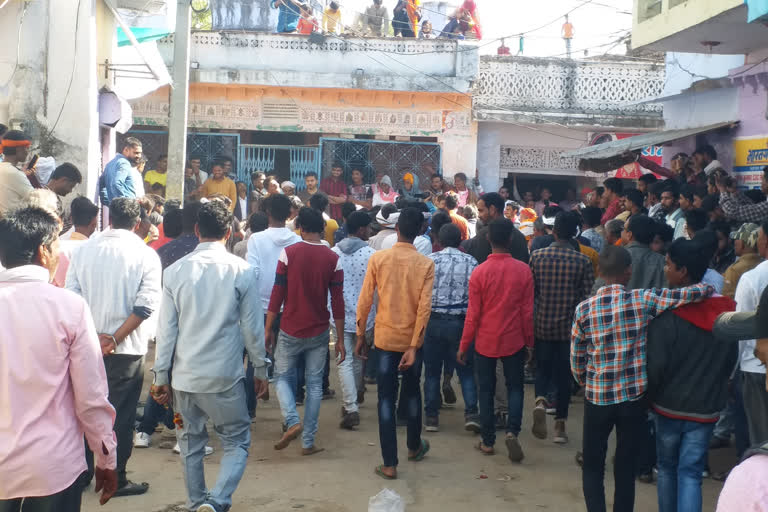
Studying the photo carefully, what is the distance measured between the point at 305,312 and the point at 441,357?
132 centimetres

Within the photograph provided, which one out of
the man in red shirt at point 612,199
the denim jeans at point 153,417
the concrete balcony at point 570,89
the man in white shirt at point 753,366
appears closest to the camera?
the man in white shirt at point 753,366

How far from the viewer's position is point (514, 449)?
6180mm

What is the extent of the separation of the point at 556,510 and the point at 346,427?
7.27ft

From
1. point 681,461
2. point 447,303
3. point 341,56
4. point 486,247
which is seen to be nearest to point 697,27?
point 486,247

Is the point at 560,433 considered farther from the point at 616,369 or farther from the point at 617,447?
the point at 616,369

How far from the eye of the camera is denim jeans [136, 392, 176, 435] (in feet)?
20.6

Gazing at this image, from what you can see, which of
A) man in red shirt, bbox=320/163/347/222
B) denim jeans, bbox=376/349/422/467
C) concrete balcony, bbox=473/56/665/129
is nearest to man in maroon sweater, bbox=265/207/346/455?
denim jeans, bbox=376/349/422/467

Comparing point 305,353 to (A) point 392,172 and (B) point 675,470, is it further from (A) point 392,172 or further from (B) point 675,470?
(A) point 392,172

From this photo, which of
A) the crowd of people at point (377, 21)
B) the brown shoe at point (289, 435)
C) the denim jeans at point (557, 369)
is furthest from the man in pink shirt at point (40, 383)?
the crowd of people at point (377, 21)

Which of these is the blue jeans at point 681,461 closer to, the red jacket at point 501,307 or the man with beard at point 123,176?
the red jacket at point 501,307

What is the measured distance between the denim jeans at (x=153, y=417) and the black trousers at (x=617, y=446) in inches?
125

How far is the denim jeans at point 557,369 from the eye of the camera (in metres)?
6.72

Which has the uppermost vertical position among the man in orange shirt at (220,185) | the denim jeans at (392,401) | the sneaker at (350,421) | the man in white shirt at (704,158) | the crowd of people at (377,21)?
the crowd of people at (377,21)

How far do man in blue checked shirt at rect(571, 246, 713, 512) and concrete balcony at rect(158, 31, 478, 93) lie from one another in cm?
1325
